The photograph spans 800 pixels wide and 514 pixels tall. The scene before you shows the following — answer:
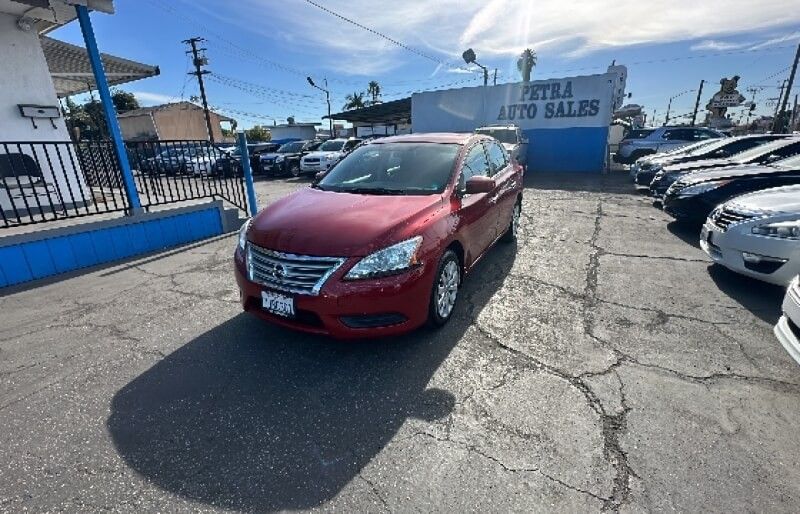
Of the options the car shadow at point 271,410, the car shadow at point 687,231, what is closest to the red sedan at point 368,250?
the car shadow at point 271,410

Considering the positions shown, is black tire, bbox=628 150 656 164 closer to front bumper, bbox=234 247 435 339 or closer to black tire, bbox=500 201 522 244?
black tire, bbox=500 201 522 244

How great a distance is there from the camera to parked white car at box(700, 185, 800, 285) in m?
3.46

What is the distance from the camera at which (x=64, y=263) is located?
4.75 metres

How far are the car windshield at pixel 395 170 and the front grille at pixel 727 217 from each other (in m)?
3.06

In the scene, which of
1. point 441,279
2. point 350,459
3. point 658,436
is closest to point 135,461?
point 350,459

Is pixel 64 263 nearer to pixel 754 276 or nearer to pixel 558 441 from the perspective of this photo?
pixel 558 441

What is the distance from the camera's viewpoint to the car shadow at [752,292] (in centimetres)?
343

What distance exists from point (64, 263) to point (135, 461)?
13.5 feet

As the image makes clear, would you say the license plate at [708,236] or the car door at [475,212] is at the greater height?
the car door at [475,212]

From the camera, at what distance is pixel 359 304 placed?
2.54 m

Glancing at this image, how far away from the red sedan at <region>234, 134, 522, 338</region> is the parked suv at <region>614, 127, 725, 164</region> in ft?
50.5

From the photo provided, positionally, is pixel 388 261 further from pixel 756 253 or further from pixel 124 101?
pixel 124 101

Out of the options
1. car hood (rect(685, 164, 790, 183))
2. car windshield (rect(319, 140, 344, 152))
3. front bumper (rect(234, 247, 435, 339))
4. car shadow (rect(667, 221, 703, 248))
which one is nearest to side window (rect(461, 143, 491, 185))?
front bumper (rect(234, 247, 435, 339))

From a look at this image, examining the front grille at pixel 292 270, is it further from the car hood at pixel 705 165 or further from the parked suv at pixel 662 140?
the parked suv at pixel 662 140
